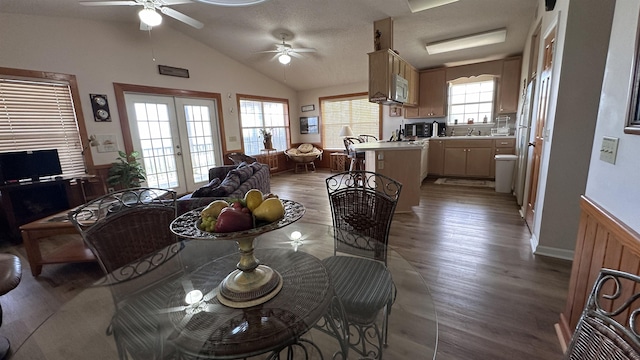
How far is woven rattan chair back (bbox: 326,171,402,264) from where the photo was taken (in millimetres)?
1609

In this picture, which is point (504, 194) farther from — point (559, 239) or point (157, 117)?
point (157, 117)

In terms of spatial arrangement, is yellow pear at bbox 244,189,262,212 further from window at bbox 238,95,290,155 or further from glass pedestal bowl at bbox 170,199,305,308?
window at bbox 238,95,290,155

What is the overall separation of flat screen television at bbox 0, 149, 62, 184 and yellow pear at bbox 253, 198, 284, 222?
4.11 metres

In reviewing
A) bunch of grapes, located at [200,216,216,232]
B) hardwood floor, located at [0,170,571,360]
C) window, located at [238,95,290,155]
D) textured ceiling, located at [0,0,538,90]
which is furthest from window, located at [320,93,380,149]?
bunch of grapes, located at [200,216,216,232]

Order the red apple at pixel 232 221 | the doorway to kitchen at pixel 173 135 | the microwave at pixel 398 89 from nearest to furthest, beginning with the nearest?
the red apple at pixel 232 221 < the microwave at pixel 398 89 < the doorway to kitchen at pixel 173 135

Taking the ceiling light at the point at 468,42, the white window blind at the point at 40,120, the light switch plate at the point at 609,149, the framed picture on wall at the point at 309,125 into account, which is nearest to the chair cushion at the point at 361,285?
the light switch plate at the point at 609,149

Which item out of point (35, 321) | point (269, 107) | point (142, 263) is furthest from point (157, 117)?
point (142, 263)

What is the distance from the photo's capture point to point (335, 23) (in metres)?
4.12

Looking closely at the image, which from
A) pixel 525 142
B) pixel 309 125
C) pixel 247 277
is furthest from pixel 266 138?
pixel 247 277

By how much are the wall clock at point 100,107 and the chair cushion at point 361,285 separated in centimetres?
443

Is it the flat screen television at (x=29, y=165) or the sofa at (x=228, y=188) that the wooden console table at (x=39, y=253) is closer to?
the sofa at (x=228, y=188)

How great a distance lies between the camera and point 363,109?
6.89 m

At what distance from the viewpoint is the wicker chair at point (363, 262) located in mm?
1217

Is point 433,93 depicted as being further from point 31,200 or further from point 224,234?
point 31,200
